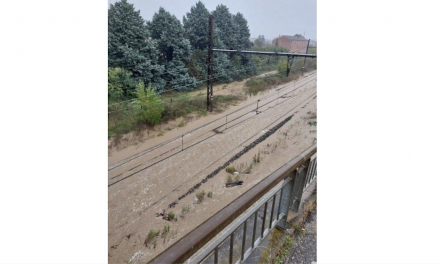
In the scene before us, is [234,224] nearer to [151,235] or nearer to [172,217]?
[151,235]

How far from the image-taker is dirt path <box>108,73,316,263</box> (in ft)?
9.74

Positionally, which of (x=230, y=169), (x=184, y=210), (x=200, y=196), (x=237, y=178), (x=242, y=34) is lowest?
(x=184, y=210)

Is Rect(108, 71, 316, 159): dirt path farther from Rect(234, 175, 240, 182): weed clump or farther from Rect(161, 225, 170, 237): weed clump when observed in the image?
Rect(234, 175, 240, 182): weed clump

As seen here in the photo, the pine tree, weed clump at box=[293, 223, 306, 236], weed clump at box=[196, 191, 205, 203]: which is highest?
the pine tree

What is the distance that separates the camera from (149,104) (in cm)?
504

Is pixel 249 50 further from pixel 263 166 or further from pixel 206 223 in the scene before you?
pixel 206 223

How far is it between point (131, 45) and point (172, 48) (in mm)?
1434

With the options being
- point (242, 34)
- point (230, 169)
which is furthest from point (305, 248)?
point (242, 34)

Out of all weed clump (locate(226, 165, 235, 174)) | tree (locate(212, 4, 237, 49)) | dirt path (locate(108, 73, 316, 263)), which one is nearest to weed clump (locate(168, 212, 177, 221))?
dirt path (locate(108, 73, 316, 263))

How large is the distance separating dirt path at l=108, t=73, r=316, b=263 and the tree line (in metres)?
1.54
